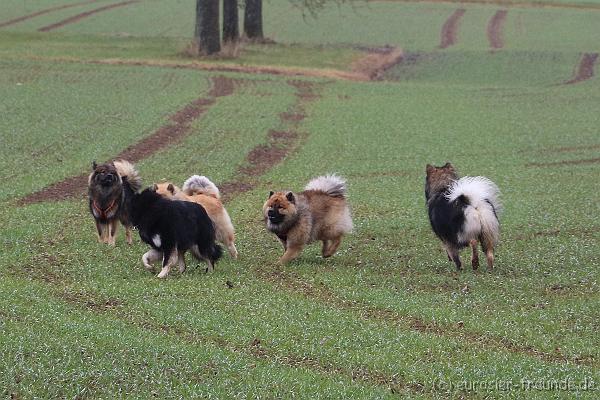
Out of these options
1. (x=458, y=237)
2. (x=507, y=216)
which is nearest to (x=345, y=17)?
(x=507, y=216)

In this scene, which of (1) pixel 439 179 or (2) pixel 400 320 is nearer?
(2) pixel 400 320

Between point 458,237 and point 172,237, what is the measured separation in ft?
14.1

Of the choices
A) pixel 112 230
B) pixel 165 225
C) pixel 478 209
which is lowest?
pixel 112 230

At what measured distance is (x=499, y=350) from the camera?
10.5 meters

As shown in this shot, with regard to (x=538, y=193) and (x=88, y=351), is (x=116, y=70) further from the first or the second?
(x=88, y=351)

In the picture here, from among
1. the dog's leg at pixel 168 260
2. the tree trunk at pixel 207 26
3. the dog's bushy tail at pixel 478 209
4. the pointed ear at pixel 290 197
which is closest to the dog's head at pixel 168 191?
the dog's leg at pixel 168 260

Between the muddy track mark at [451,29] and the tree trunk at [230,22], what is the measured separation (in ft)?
55.6

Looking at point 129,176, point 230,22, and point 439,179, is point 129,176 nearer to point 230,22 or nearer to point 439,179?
point 439,179

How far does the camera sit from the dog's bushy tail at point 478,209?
14.1 meters

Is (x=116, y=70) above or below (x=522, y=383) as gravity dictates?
below

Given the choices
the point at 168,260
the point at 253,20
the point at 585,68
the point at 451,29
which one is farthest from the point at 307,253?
the point at 451,29

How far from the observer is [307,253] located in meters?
16.4

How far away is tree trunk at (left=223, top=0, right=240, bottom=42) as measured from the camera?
1874 inches

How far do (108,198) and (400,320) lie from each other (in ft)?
21.2
